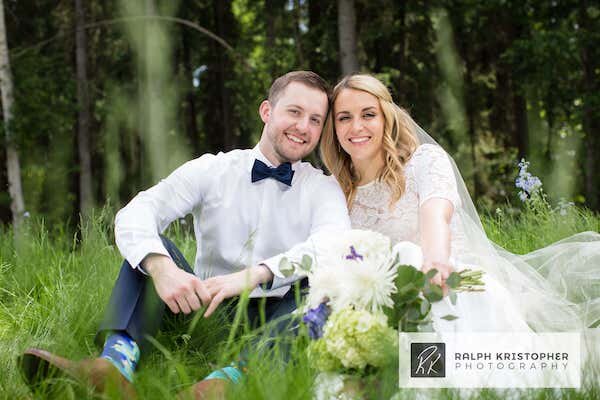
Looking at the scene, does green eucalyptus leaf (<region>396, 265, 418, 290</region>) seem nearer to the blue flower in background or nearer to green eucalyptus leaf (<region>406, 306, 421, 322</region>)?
green eucalyptus leaf (<region>406, 306, 421, 322</region>)

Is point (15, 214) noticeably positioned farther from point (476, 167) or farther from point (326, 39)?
point (476, 167)

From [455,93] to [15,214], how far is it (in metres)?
8.16

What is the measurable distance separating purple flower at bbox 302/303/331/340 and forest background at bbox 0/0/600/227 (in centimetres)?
891

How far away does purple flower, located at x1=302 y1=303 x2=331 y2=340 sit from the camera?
6.74 feet

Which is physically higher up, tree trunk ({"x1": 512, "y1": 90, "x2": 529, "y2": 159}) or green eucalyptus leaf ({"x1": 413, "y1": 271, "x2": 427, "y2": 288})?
tree trunk ({"x1": 512, "y1": 90, "x2": 529, "y2": 159})

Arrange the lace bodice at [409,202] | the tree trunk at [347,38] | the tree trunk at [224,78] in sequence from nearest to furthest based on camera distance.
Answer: the lace bodice at [409,202], the tree trunk at [347,38], the tree trunk at [224,78]

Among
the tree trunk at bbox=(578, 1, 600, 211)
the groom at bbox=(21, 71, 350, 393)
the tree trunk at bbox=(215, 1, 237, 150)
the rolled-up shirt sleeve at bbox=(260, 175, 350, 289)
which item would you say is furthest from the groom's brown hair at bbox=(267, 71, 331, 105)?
the tree trunk at bbox=(215, 1, 237, 150)

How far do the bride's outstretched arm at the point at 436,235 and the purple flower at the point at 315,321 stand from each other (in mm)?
459

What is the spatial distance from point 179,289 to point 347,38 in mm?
7664

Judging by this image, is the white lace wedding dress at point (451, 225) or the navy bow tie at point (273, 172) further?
the navy bow tie at point (273, 172)

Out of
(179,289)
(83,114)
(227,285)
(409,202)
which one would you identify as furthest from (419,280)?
(83,114)

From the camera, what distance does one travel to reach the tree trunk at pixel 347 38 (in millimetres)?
9555

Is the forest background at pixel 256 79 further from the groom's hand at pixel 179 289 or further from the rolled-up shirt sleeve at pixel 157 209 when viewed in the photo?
the groom's hand at pixel 179 289

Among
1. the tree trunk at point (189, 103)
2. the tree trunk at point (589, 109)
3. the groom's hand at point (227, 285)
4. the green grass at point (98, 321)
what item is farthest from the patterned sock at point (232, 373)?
the tree trunk at point (189, 103)
